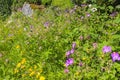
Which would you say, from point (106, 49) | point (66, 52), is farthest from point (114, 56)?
point (66, 52)

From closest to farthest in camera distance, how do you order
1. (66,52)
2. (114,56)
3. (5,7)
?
(114,56)
(66,52)
(5,7)

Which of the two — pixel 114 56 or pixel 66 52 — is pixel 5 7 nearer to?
pixel 66 52

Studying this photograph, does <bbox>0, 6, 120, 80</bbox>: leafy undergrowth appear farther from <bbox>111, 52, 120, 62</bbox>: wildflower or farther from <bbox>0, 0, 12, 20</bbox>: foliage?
<bbox>0, 0, 12, 20</bbox>: foliage

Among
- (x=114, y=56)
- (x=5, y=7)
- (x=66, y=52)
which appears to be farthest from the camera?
(x=5, y=7)

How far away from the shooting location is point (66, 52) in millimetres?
3689

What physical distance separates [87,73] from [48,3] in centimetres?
529

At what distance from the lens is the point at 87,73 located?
322cm

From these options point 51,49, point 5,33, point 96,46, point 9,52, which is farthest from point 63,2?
point 96,46

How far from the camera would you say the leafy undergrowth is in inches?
127

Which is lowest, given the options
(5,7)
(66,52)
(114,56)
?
(5,7)

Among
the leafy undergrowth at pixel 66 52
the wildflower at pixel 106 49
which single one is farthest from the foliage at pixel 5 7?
the wildflower at pixel 106 49

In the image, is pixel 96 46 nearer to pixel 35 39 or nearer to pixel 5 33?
pixel 35 39

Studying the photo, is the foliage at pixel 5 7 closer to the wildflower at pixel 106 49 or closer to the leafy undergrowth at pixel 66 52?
the leafy undergrowth at pixel 66 52

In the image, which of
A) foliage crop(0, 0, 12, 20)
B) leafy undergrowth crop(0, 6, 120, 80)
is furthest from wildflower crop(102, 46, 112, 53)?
foliage crop(0, 0, 12, 20)
